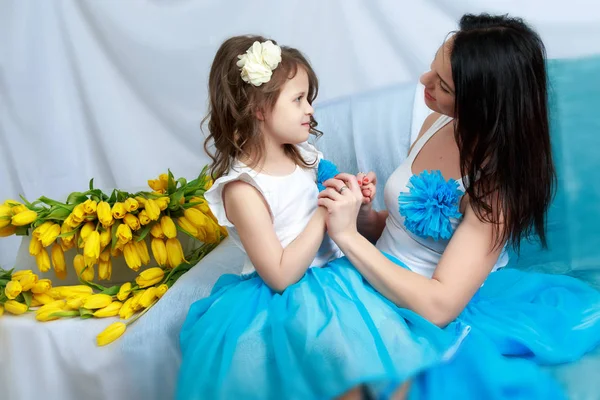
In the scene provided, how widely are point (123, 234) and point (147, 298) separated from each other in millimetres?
167

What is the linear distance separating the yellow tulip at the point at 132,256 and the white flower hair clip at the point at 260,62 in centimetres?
60

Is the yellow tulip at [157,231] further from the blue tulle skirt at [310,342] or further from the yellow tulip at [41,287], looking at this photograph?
the blue tulle skirt at [310,342]

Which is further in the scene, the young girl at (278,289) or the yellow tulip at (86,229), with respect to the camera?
the yellow tulip at (86,229)

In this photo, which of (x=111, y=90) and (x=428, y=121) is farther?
(x=111, y=90)

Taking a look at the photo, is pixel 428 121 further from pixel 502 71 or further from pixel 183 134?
pixel 183 134

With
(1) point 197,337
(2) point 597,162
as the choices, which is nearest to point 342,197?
(1) point 197,337

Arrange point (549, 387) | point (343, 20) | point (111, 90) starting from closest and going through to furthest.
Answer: point (549, 387) → point (343, 20) → point (111, 90)

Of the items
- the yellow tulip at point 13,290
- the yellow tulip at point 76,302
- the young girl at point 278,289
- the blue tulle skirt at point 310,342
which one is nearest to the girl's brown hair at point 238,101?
the young girl at point 278,289

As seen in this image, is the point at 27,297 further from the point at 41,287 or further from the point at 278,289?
the point at 278,289

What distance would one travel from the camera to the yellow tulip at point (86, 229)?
1.79 m

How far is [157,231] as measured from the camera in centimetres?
183

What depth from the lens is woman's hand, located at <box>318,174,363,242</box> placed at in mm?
1415

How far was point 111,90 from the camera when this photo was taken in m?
2.75

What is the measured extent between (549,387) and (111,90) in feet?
6.48
